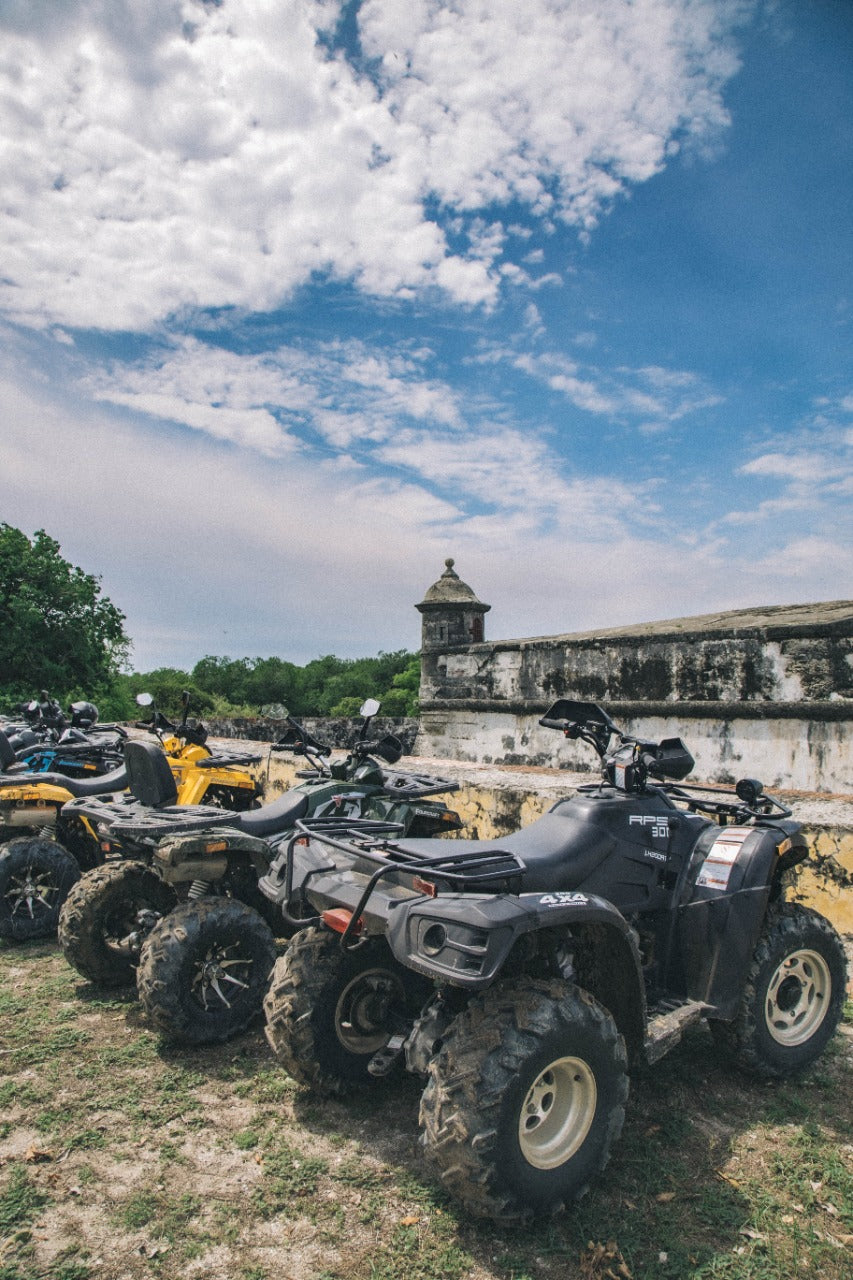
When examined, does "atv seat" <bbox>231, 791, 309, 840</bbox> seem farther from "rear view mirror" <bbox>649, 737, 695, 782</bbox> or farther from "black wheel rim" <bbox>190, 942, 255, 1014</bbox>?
"rear view mirror" <bbox>649, 737, 695, 782</bbox>

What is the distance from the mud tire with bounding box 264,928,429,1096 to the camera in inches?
120

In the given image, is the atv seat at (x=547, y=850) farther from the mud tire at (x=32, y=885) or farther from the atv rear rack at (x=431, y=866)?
the mud tire at (x=32, y=885)

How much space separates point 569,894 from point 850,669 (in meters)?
5.31

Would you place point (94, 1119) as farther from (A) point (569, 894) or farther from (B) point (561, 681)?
(B) point (561, 681)

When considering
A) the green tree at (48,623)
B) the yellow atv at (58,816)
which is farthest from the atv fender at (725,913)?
the green tree at (48,623)

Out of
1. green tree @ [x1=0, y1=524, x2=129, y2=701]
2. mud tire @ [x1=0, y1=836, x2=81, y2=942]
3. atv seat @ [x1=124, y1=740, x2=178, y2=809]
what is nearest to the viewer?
atv seat @ [x1=124, y1=740, x2=178, y2=809]

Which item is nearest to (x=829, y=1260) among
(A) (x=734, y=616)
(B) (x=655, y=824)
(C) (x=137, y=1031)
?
(B) (x=655, y=824)

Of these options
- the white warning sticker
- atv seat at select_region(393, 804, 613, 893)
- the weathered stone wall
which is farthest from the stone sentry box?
atv seat at select_region(393, 804, 613, 893)

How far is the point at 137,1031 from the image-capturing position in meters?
4.00

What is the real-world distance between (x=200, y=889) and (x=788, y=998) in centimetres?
311

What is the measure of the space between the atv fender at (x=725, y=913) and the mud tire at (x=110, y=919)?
304 centimetres

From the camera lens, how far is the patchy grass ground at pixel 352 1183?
2.23 metres

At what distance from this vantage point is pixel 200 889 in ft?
14.5

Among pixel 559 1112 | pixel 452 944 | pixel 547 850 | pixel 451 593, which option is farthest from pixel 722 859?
pixel 451 593
